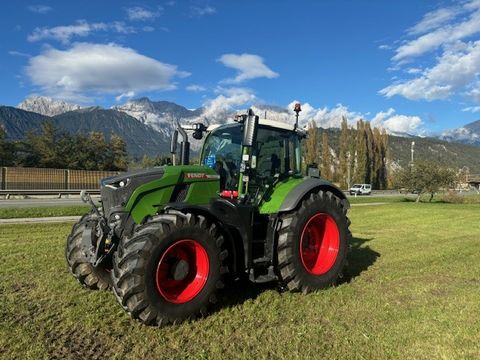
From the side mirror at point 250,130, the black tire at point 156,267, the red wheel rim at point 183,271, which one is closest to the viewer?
the black tire at point 156,267

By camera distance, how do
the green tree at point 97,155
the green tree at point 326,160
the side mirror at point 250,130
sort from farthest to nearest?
the green tree at point 326,160 < the green tree at point 97,155 < the side mirror at point 250,130

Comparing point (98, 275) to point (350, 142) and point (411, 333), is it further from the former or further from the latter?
point (350, 142)

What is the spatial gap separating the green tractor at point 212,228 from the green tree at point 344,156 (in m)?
60.6

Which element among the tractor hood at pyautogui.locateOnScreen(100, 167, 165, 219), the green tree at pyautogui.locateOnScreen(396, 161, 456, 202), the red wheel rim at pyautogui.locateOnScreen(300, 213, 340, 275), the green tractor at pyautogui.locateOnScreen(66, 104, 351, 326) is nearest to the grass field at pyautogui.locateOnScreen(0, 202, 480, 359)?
the green tractor at pyautogui.locateOnScreen(66, 104, 351, 326)

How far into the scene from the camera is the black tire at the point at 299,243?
5.91 metres

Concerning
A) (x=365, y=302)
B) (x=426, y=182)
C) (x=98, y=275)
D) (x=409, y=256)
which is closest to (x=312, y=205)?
(x=365, y=302)

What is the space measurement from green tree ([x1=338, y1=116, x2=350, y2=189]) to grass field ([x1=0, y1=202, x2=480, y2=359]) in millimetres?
60767

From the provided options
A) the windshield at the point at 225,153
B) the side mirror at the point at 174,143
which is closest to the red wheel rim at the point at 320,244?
the windshield at the point at 225,153

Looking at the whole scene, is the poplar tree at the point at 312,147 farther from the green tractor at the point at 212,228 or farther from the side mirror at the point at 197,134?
the green tractor at the point at 212,228

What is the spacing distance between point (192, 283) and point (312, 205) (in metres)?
2.09

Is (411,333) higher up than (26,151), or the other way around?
(26,151)

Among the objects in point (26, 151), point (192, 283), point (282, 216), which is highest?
point (26, 151)

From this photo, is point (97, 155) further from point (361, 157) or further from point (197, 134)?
point (197, 134)

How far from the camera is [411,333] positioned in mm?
4641
